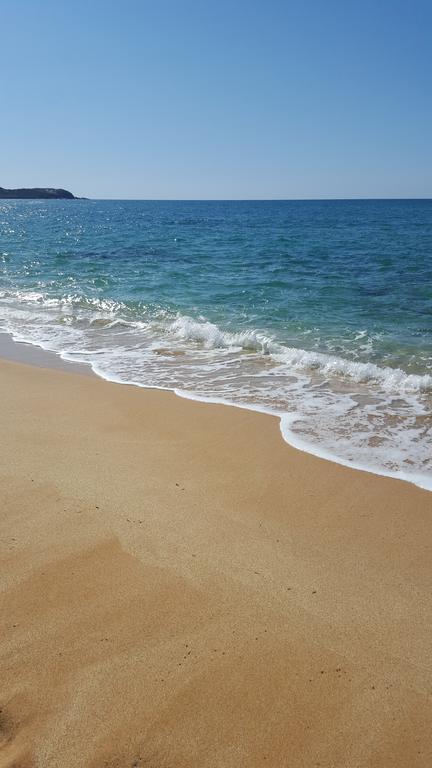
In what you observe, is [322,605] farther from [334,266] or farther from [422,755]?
[334,266]

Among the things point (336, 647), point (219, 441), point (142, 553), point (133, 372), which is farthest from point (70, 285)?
point (336, 647)

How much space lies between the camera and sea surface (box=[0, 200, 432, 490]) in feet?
18.8

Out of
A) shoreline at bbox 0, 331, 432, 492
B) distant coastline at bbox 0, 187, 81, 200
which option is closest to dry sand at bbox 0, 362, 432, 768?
shoreline at bbox 0, 331, 432, 492

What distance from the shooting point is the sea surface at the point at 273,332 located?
572cm

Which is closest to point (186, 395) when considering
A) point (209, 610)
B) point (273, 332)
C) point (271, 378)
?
point (271, 378)

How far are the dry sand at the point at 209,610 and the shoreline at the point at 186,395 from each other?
125 millimetres

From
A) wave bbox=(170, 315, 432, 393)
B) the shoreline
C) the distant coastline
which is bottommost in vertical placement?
the shoreline

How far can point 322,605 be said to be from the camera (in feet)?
9.62

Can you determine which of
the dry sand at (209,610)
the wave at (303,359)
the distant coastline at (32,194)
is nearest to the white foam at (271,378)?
the wave at (303,359)

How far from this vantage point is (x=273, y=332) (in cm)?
998

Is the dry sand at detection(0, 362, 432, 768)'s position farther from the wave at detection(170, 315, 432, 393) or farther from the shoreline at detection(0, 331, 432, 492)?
the wave at detection(170, 315, 432, 393)

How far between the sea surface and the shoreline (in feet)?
0.11

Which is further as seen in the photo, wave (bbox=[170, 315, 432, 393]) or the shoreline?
wave (bbox=[170, 315, 432, 393])

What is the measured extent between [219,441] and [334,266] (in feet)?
47.7
